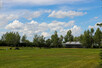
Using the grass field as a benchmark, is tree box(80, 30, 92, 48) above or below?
above

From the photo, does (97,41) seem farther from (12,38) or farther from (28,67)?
(28,67)

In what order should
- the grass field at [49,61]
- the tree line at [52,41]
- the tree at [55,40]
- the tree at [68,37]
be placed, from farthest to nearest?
the tree at [68,37] → the tree at [55,40] → the tree line at [52,41] → the grass field at [49,61]

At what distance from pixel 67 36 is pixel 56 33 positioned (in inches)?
956

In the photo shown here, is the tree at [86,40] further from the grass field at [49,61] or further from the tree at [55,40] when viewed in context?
the grass field at [49,61]

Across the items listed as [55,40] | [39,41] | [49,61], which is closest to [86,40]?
[55,40]

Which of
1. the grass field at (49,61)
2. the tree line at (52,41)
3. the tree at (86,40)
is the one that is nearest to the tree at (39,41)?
the tree line at (52,41)

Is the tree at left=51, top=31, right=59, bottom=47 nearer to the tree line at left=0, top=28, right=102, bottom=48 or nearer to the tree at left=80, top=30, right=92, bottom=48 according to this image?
the tree line at left=0, top=28, right=102, bottom=48

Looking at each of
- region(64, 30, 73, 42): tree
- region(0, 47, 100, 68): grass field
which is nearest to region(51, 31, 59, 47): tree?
region(64, 30, 73, 42): tree

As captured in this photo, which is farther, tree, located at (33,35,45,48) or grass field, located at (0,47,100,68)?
tree, located at (33,35,45,48)

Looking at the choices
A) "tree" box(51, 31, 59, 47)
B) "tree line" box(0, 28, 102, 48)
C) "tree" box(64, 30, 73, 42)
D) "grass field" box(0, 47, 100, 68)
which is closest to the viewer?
"grass field" box(0, 47, 100, 68)

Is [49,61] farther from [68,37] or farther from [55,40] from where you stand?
[68,37]

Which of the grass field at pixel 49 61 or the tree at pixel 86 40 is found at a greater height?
the tree at pixel 86 40

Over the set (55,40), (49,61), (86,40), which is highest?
(55,40)

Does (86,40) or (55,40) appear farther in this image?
(55,40)
